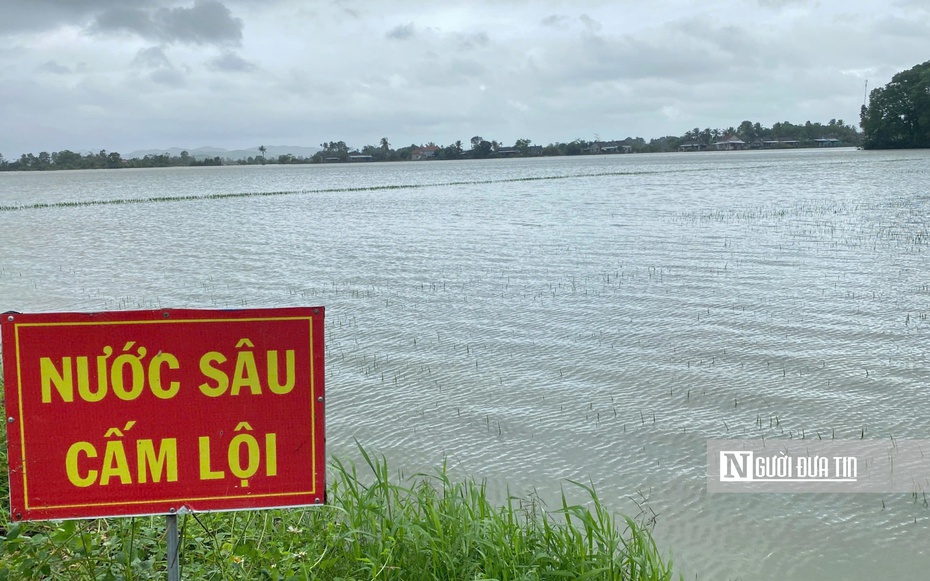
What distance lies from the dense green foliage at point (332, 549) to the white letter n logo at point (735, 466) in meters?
1.85

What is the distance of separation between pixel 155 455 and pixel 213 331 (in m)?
0.48

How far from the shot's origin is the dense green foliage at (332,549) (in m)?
3.68

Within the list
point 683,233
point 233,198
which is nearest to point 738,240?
point 683,233

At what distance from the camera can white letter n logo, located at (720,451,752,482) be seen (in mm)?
6102

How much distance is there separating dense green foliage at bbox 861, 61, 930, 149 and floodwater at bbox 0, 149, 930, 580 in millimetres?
98784

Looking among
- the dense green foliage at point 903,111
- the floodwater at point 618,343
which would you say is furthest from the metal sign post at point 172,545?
the dense green foliage at point 903,111

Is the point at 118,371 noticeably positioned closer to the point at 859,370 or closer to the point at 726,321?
the point at 859,370

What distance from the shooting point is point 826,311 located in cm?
1122

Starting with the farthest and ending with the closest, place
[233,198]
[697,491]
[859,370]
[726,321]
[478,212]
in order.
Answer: [233,198], [478,212], [726,321], [859,370], [697,491]
